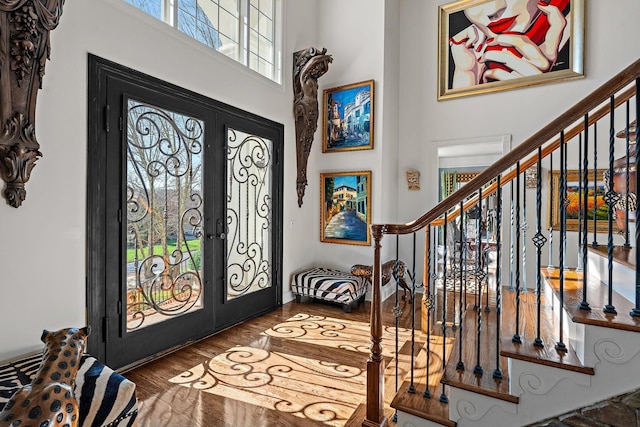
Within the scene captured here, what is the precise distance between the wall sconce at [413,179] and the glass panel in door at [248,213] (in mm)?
2193

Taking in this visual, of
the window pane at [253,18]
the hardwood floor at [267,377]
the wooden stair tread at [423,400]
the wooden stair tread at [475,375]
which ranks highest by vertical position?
the window pane at [253,18]

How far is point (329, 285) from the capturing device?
402 cm

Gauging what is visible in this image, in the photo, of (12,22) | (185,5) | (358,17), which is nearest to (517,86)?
(358,17)

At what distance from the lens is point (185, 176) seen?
2.92 m

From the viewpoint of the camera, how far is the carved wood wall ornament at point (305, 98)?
13.6 ft

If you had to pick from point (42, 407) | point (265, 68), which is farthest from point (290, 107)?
point (42, 407)

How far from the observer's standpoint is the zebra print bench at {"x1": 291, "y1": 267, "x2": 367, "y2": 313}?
12.9 ft

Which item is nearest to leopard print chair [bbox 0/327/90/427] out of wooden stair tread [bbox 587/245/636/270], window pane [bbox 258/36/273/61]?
wooden stair tread [bbox 587/245/636/270]

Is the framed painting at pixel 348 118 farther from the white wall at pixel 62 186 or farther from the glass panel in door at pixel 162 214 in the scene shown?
the white wall at pixel 62 186

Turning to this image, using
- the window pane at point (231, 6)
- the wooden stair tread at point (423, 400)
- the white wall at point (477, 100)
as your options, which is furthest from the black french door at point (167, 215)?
the white wall at point (477, 100)

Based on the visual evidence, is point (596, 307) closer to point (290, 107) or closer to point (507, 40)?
point (290, 107)

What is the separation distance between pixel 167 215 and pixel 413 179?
3.51 m

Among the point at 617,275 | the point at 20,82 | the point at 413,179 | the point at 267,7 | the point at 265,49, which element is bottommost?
the point at 617,275

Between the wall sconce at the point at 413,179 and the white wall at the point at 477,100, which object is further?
the wall sconce at the point at 413,179
